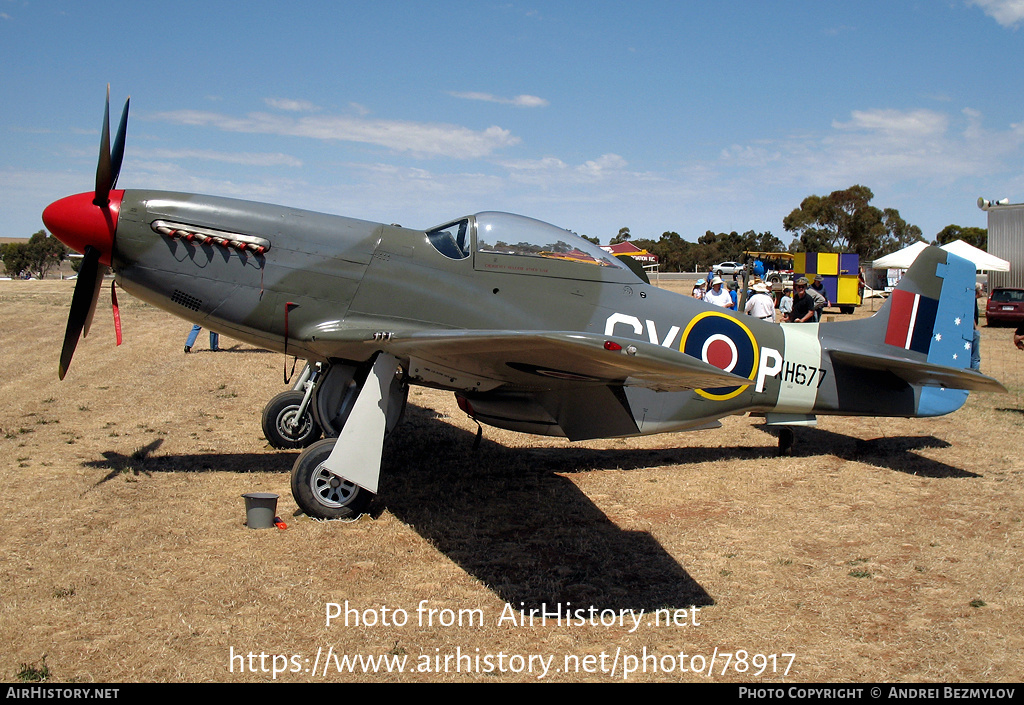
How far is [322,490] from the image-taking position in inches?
206

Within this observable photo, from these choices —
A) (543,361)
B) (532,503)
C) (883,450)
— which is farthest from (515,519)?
(883,450)

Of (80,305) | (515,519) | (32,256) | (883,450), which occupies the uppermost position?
(80,305)

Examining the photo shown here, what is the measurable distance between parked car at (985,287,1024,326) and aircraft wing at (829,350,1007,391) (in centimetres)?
1926

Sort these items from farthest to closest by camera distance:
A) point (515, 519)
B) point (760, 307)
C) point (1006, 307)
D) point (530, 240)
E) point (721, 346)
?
point (1006, 307), point (760, 307), point (721, 346), point (530, 240), point (515, 519)

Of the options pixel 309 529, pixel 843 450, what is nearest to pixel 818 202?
pixel 843 450

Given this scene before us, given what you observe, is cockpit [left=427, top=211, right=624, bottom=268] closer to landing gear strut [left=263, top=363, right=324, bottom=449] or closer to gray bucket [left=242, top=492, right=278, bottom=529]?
landing gear strut [left=263, top=363, right=324, bottom=449]

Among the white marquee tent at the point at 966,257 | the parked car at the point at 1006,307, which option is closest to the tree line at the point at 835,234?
the white marquee tent at the point at 966,257

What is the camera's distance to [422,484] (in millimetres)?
6297

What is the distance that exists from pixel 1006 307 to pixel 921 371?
20227 millimetres

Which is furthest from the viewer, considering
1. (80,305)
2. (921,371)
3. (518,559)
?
(921,371)

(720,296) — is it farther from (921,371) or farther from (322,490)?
(322,490)

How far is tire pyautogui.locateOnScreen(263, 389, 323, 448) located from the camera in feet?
23.9
